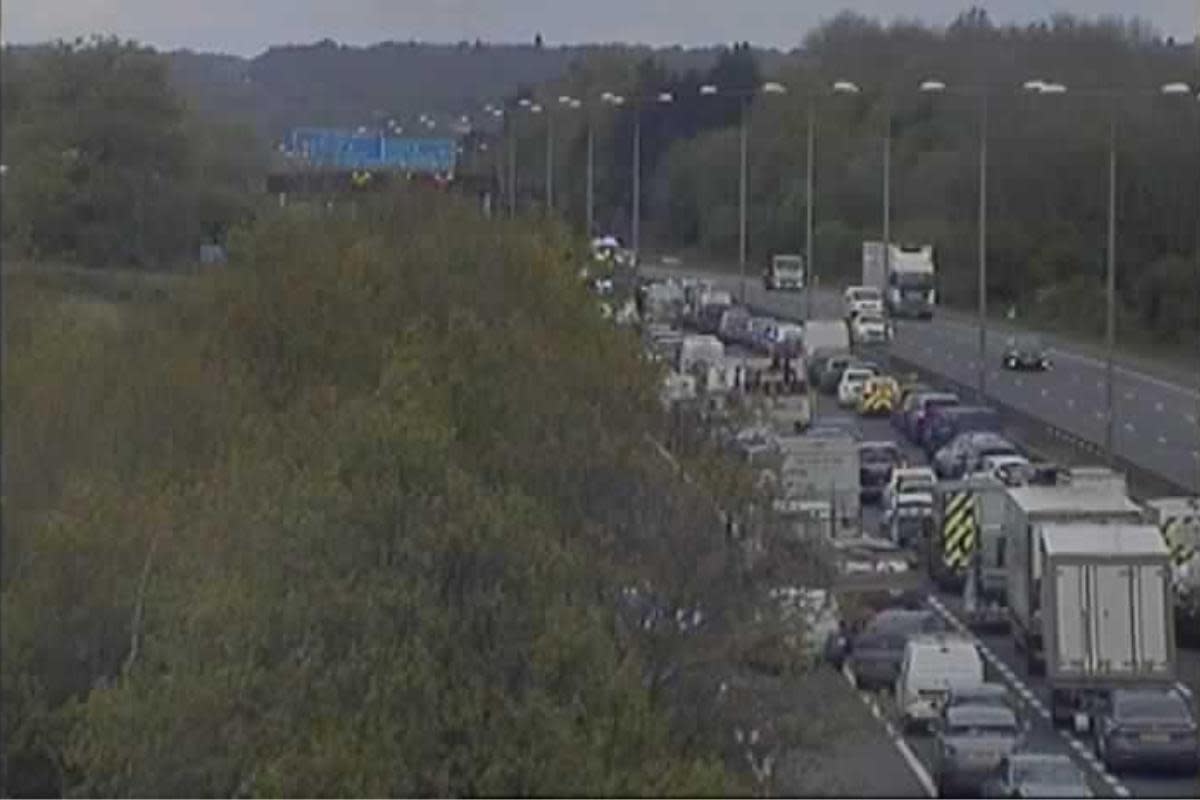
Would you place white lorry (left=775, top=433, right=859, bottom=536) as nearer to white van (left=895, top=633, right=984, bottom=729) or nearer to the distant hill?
white van (left=895, top=633, right=984, bottom=729)

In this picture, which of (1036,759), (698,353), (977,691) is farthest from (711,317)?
(1036,759)

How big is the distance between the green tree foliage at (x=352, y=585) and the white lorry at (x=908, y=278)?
36626 mm

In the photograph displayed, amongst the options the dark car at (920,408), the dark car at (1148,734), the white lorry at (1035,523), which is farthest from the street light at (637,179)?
the dark car at (1148,734)

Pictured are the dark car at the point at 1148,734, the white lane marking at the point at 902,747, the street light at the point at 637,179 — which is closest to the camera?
the white lane marking at the point at 902,747

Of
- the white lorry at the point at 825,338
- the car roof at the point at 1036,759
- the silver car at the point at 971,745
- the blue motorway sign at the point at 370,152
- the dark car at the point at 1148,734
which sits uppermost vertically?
the blue motorway sign at the point at 370,152

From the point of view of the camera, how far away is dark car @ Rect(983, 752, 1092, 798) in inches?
683

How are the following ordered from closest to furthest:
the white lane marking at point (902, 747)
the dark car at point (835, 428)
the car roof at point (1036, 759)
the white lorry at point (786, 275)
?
the car roof at point (1036, 759) < the white lane marking at point (902, 747) < the dark car at point (835, 428) < the white lorry at point (786, 275)

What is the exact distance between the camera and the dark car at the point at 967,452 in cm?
3366

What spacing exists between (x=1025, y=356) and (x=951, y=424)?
35.3 ft

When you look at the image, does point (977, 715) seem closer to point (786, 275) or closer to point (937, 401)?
point (937, 401)

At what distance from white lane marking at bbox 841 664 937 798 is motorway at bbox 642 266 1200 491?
39.4 feet

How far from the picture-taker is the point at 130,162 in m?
39.3

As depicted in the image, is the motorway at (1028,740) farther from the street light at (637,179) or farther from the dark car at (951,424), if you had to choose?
the street light at (637,179)

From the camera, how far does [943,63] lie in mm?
69938
